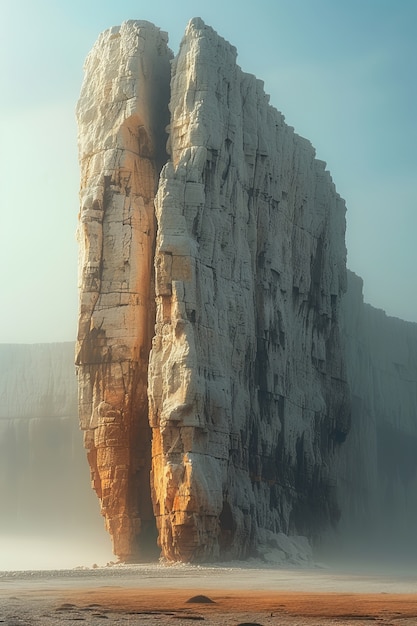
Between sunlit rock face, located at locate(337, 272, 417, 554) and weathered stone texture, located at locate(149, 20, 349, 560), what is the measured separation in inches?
245

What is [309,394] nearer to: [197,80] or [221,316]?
[221,316]

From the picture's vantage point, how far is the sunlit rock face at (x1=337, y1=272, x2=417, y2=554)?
55931 millimetres

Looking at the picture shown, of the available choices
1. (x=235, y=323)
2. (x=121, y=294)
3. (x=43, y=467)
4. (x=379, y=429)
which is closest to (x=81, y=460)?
(x=43, y=467)

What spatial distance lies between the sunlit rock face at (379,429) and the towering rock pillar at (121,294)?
1542cm

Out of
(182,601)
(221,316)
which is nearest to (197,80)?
(221,316)

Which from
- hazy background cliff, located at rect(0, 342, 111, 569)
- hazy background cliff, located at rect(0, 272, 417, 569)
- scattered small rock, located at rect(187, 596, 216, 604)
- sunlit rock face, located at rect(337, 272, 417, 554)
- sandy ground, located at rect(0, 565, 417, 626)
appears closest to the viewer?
sandy ground, located at rect(0, 565, 417, 626)

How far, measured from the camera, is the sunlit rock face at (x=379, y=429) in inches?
2202

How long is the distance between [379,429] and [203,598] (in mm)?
42741

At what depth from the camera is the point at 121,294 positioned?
1564 inches

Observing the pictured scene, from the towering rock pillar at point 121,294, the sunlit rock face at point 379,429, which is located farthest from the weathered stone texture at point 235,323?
the sunlit rock face at point 379,429

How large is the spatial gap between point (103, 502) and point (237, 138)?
12.1 meters

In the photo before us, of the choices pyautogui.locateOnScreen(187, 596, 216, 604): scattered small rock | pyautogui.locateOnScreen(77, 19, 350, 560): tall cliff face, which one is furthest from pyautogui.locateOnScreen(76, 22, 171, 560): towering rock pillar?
pyautogui.locateOnScreen(187, 596, 216, 604): scattered small rock

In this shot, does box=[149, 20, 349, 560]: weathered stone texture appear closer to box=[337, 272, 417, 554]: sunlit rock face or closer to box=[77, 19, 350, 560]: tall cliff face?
box=[77, 19, 350, 560]: tall cliff face

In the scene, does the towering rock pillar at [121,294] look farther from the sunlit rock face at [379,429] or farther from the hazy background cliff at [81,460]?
the sunlit rock face at [379,429]
